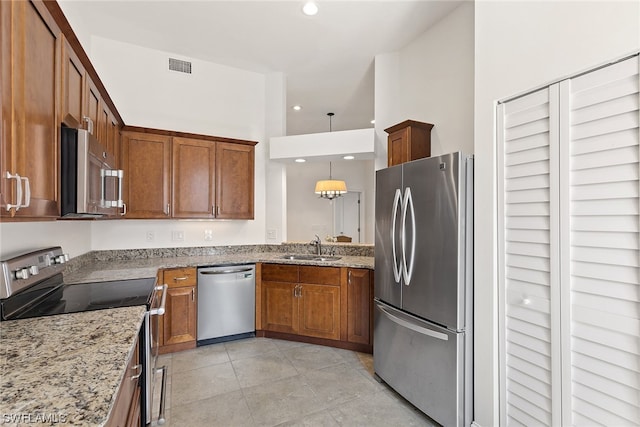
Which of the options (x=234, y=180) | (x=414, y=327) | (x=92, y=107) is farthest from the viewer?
(x=234, y=180)

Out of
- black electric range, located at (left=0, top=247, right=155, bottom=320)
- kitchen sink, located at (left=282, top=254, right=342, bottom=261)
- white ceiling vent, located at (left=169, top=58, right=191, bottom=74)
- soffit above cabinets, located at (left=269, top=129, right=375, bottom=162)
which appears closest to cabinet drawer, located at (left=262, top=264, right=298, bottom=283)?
kitchen sink, located at (left=282, top=254, right=342, bottom=261)

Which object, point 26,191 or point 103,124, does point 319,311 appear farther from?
point 26,191

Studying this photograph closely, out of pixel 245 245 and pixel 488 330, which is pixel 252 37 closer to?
pixel 245 245

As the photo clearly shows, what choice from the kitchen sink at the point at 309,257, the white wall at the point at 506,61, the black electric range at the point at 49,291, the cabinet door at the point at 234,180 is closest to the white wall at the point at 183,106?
the cabinet door at the point at 234,180

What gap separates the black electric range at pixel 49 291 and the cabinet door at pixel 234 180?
1.53 m

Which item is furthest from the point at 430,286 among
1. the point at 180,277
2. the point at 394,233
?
the point at 180,277

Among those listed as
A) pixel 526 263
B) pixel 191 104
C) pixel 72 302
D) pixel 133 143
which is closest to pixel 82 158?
pixel 72 302

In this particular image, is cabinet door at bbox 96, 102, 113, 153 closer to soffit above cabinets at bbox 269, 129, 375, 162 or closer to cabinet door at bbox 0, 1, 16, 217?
cabinet door at bbox 0, 1, 16, 217

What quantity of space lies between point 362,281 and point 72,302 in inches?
88.2

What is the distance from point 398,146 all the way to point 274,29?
167 centimetres

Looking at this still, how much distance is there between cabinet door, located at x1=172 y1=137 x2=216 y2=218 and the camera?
11.0 ft

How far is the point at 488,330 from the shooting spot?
1851 mm

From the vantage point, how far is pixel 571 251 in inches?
57.6

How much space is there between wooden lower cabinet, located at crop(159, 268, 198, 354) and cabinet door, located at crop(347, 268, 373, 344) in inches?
61.0
